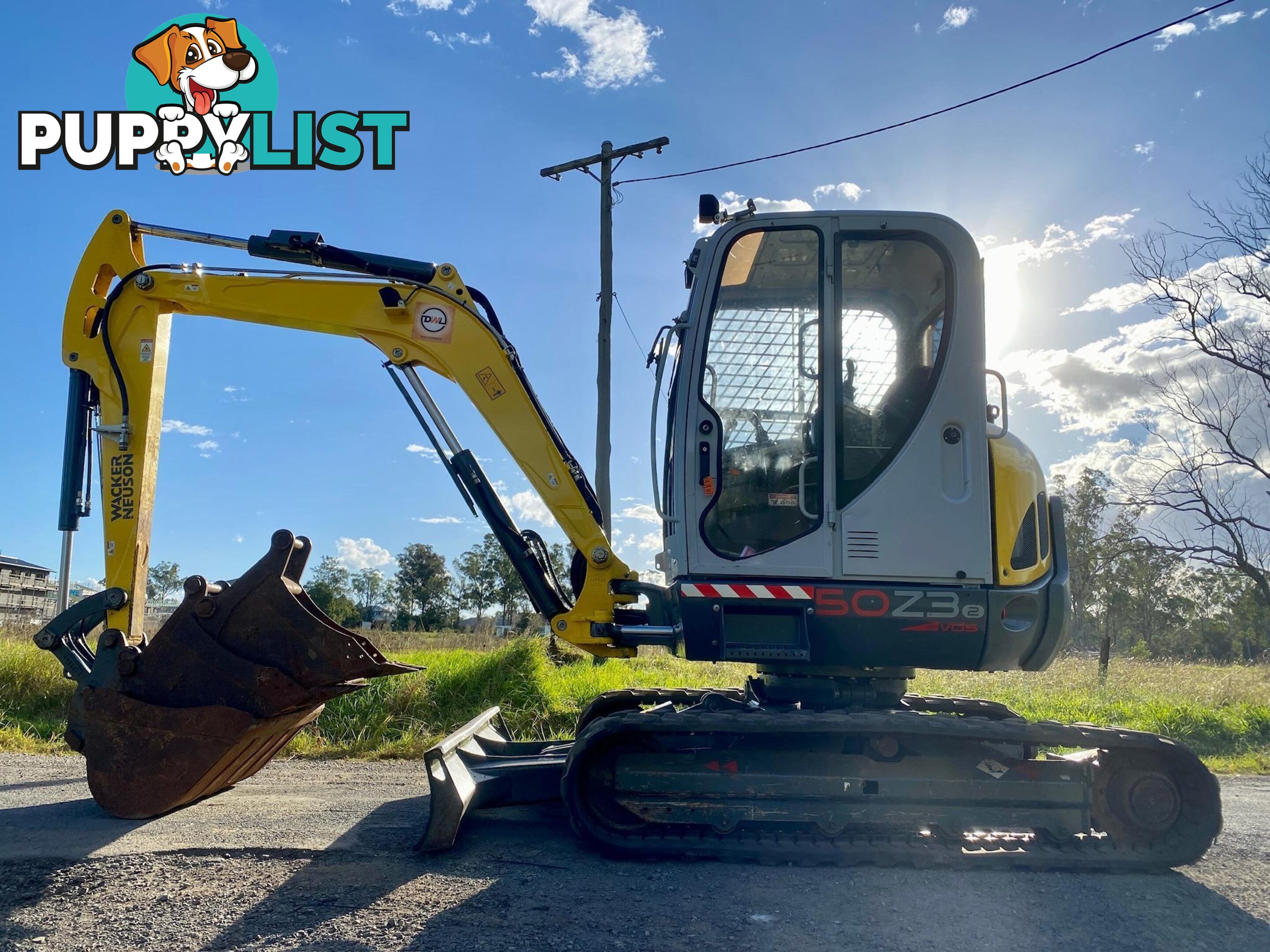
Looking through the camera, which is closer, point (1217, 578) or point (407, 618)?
point (1217, 578)

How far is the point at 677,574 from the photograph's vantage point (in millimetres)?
4668

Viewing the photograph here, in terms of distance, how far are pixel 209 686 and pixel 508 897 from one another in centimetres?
189

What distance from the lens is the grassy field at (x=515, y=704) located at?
25.6ft

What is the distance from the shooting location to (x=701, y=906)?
3602 millimetres

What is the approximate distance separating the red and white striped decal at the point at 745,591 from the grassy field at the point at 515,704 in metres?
3.85

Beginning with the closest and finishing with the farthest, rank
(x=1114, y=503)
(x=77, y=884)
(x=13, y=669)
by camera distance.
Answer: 1. (x=77, y=884)
2. (x=13, y=669)
3. (x=1114, y=503)

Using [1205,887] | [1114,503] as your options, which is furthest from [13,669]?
[1114,503]

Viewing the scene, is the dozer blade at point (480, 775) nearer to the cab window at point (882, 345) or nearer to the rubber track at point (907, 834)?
the rubber track at point (907, 834)

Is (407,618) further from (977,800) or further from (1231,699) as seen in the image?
(977,800)

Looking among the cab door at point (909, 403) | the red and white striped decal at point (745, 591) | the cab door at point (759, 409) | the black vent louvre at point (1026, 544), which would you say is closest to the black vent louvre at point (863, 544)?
the cab door at point (909, 403)

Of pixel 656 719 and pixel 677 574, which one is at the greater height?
pixel 677 574

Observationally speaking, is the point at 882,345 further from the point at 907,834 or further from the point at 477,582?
the point at 477,582

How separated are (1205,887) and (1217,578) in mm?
32417

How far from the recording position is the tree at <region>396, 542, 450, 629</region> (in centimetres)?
4519
